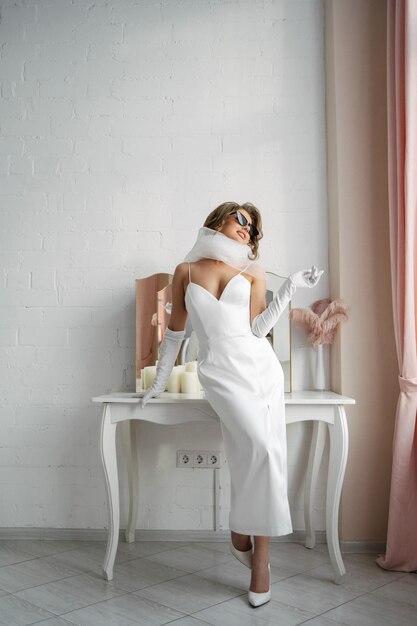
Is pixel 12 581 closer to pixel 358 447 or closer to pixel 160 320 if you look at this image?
pixel 160 320

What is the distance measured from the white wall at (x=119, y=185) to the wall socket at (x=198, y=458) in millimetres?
41

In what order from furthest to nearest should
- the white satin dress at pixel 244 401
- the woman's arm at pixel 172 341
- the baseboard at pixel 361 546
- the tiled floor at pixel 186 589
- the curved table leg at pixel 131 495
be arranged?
1. the curved table leg at pixel 131 495
2. the baseboard at pixel 361 546
3. the woman's arm at pixel 172 341
4. the white satin dress at pixel 244 401
5. the tiled floor at pixel 186 589

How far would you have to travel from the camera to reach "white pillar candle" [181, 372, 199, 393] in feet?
9.19

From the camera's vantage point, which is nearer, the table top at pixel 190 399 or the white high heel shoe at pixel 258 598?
the white high heel shoe at pixel 258 598

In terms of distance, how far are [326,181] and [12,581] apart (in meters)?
2.40

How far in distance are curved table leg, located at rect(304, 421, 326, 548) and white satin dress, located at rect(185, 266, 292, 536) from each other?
646 mm

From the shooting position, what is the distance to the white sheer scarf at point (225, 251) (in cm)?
243

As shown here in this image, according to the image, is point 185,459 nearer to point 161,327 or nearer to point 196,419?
point 196,419

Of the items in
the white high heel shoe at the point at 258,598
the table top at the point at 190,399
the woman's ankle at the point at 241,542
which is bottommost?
the white high heel shoe at the point at 258,598

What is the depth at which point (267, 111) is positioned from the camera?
315 centimetres

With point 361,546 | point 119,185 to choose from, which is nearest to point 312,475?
point 361,546

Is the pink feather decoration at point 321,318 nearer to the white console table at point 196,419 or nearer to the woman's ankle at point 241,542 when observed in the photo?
the white console table at point 196,419

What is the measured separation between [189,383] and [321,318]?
28.1 inches

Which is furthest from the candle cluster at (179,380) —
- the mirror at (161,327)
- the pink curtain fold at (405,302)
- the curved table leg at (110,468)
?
the pink curtain fold at (405,302)
